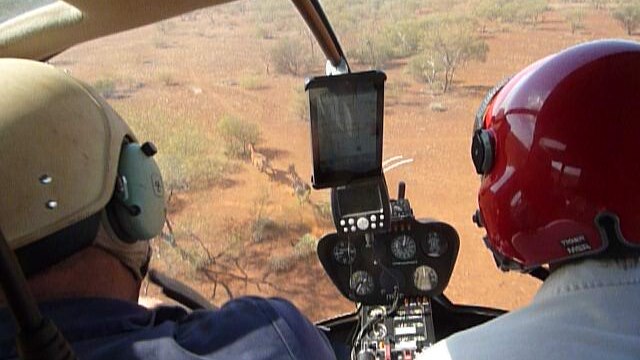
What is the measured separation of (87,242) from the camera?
152 cm

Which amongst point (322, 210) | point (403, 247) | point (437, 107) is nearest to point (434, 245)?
point (403, 247)

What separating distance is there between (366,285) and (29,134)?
7.61 feet

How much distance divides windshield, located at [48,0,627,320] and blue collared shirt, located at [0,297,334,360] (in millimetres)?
4308

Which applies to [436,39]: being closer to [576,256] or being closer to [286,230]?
[286,230]

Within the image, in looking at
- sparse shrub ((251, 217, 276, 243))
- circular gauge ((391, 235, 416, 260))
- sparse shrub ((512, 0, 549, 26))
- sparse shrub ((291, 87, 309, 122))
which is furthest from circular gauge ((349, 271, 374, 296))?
sparse shrub ((512, 0, 549, 26))

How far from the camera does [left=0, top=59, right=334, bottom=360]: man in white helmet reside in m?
1.44

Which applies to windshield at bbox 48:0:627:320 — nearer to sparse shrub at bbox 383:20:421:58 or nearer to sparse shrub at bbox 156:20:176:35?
sparse shrub at bbox 383:20:421:58

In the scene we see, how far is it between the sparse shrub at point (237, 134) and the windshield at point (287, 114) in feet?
0.07

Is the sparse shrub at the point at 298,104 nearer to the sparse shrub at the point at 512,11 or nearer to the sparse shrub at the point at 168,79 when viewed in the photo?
the sparse shrub at the point at 168,79

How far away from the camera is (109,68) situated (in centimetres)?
968

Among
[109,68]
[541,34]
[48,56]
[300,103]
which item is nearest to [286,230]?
[300,103]

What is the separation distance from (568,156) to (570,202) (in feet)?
0.38

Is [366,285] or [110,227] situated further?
[366,285]

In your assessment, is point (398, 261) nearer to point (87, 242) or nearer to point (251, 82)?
point (87, 242)
